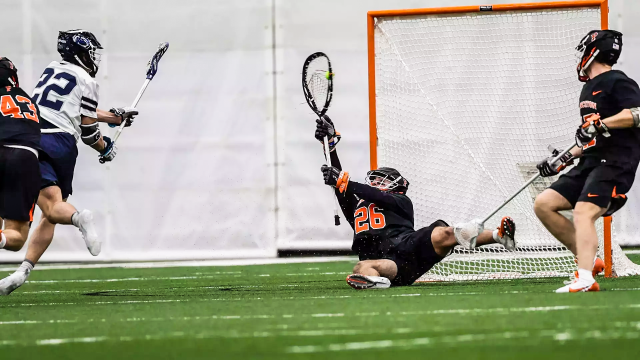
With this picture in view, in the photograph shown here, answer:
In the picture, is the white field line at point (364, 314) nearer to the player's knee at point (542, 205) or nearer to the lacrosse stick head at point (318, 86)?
the player's knee at point (542, 205)

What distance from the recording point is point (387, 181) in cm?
598

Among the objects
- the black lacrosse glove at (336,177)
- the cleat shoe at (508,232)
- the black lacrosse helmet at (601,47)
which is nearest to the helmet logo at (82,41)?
the black lacrosse glove at (336,177)

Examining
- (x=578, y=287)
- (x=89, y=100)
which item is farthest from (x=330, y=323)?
(x=89, y=100)

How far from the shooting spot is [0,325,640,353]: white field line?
9.69 feet

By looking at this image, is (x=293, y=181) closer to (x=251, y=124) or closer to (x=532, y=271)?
(x=251, y=124)

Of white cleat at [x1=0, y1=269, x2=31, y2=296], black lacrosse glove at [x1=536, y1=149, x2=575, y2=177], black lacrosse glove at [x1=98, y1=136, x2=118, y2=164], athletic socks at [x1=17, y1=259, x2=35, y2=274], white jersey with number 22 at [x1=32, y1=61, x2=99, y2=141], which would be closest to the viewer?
black lacrosse glove at [x1=536, y1=149, x2=575, y2=177]

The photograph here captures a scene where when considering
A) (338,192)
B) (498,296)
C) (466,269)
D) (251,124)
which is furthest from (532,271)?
(251,124)

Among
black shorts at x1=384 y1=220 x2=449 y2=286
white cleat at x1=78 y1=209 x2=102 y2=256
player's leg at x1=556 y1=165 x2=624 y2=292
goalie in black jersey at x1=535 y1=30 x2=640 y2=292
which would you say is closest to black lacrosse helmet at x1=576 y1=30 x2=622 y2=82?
goalie in black jersey at x1=535 y1=30 x2=640 y2=292

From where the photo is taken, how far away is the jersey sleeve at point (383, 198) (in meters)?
5.62

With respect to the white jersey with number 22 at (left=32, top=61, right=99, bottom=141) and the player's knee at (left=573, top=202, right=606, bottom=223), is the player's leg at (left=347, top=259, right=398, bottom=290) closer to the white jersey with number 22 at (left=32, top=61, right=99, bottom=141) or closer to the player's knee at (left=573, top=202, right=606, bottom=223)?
the player's knee at (left=573, top=202, right=606, bottom=223)

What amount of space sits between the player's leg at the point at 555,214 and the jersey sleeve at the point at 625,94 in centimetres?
59

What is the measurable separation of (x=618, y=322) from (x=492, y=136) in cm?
356

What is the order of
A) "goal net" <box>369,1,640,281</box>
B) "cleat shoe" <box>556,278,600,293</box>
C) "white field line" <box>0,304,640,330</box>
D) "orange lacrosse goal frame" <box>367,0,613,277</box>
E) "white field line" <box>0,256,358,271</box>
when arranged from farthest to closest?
"white field line" <box>0,256,358,271</box> < "goal net" <box>369,1,640,281</box> < "orange lacrosse goal frame" <box>367,0,613,277</box> < "cleat shoe" <box>556,278,600,293</box> < "white field line" <box>0,304,640,330</box>

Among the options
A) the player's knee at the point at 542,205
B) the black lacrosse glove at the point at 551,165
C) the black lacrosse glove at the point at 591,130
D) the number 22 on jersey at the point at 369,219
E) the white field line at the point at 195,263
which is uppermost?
the black lacrosse glove at the point at 591,130
